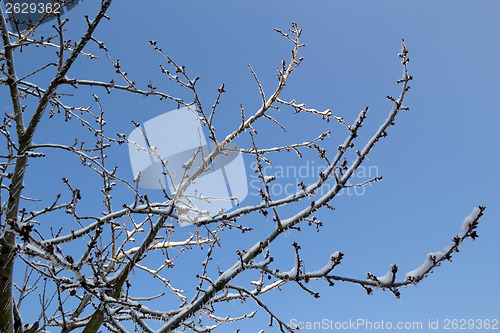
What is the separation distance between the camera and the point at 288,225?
3.24 m

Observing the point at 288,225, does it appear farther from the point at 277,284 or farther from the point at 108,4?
the point at 108,4

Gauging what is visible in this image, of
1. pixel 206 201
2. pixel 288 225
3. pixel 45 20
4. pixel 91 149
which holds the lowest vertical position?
pixel 288 225

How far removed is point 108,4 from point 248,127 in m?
2.88

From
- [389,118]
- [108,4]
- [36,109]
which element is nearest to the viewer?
[389,118]

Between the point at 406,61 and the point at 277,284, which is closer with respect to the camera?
the point at 406,61

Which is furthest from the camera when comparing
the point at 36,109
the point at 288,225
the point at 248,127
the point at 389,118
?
the point at 248,127

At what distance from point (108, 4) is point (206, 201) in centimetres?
247

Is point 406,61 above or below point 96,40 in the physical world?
below

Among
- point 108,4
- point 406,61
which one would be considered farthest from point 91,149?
point 406,61

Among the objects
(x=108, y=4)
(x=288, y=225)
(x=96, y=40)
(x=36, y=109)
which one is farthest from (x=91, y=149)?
(x=288, y=225)

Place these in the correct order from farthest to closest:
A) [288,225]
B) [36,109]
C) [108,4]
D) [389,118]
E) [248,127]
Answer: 1. [248,127]
2. [36,109]
3. [108,4]
4. [288,225]
5. [389,118]

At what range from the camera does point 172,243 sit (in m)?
6.14

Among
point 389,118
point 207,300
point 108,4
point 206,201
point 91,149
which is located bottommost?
point 207,300

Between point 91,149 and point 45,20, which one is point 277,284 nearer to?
point 91,149
